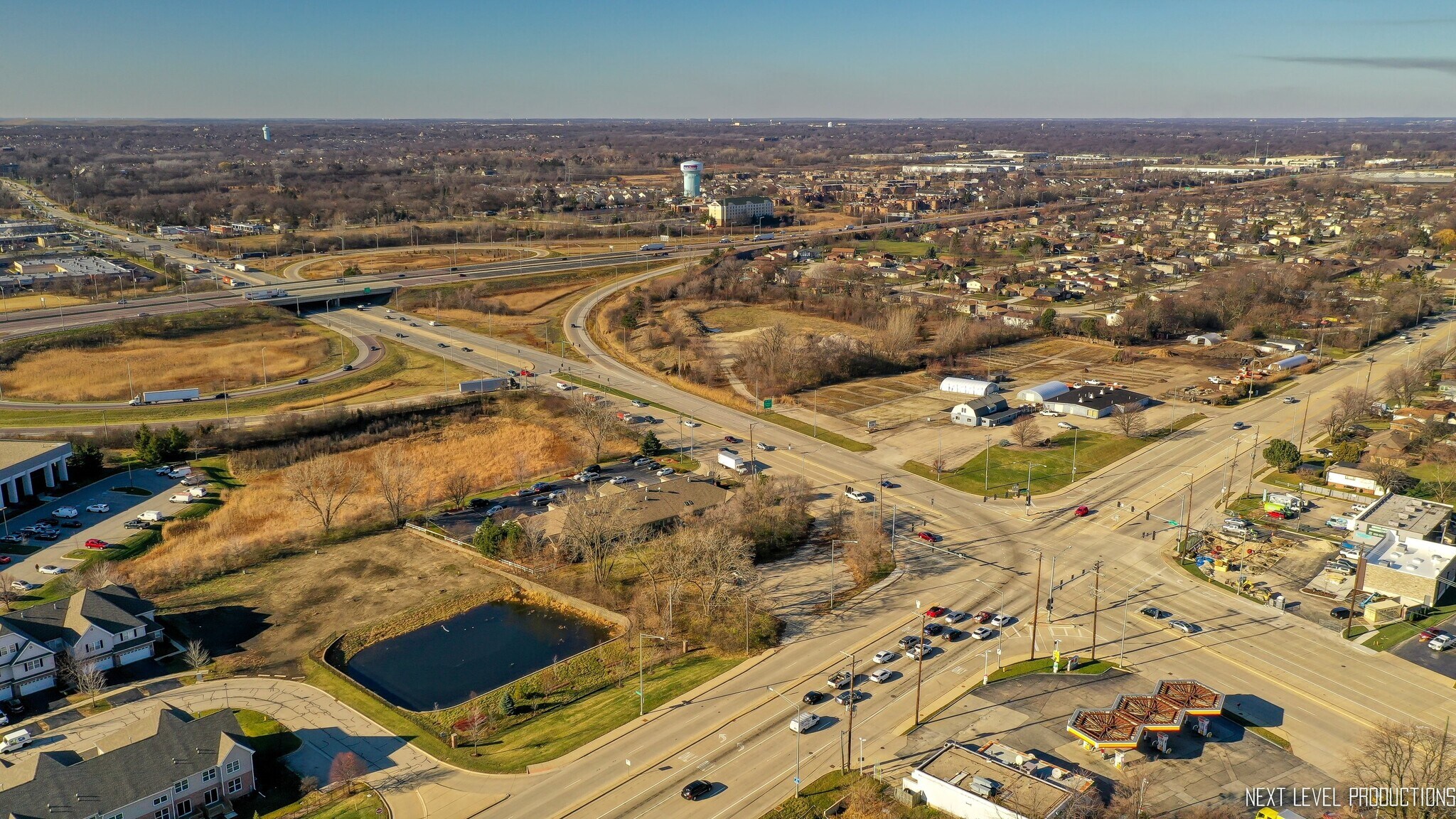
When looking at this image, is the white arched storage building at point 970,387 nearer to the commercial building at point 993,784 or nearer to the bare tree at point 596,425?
the bare tree at point 596,425

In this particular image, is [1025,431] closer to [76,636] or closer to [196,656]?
[196,656]

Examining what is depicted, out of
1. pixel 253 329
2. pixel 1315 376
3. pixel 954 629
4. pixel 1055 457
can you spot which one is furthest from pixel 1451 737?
pixel 253 329

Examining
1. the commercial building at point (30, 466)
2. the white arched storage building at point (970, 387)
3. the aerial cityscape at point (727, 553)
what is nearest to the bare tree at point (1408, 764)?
the aerial cityscape at point (727, 553)

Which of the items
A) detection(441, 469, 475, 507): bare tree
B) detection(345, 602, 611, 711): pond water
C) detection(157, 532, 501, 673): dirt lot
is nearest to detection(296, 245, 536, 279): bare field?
detection(441, 469, 475, 507): bare tree

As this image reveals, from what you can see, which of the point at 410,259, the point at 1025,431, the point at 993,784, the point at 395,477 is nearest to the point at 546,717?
the point at 993,784

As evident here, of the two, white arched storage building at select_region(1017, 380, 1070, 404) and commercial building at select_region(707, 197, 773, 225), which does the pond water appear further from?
commercial building at select_region(707, 197, 773, 225)

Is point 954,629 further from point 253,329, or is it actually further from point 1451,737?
point 253,329
